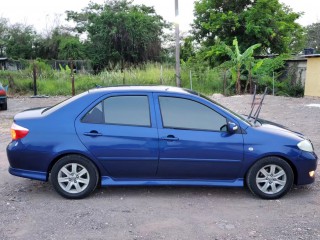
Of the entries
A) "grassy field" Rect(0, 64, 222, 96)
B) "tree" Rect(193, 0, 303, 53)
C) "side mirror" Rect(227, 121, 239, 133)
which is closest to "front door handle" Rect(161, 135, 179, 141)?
"side mirror" Rect(227, 121, 239, 133)

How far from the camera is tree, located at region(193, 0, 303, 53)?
91.7ft

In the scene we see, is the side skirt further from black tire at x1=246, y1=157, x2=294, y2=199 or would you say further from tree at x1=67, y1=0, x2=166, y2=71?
tree at x1=67, y1=0, x2=166, y2=71

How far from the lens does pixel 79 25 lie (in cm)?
4425

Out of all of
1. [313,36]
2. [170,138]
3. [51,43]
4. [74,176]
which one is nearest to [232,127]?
[170,138]

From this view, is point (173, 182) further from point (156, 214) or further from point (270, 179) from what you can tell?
point (270, 179)

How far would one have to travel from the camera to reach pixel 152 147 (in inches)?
196

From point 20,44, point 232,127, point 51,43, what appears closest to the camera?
point 232,127

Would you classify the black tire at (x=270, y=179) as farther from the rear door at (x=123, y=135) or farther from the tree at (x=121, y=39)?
the tree at (x=121, y=39)

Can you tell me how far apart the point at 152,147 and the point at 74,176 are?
3.71 feet

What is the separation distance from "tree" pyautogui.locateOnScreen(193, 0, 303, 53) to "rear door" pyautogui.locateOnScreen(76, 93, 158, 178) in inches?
952

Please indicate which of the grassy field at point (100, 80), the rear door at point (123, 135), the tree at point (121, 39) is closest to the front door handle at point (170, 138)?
the rear door at point (123, 135)

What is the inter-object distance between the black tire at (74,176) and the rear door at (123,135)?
0.20 metres

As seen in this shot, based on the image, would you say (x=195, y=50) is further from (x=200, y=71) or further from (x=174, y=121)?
(x=174, y=121)

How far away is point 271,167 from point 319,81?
17.2 metres
